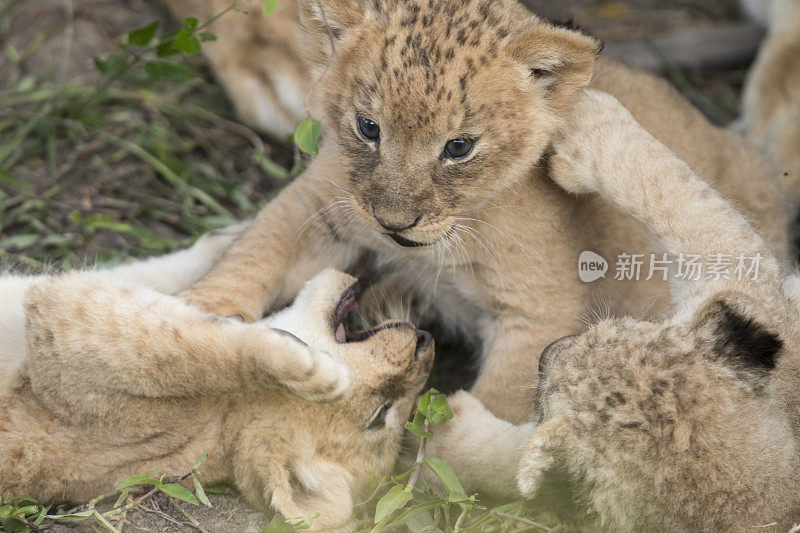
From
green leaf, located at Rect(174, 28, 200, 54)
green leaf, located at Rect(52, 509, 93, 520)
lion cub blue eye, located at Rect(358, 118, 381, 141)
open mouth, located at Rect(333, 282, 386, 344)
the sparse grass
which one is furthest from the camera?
the sparse grass

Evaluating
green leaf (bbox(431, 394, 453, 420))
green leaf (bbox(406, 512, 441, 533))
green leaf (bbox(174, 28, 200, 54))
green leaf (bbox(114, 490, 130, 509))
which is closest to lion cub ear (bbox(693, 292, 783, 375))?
green leaf (bbox(431, 394, 453, 420))

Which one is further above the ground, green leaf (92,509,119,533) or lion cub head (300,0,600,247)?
lion cub head (300,0,600,247)

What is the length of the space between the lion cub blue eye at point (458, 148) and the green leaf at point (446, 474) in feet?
3.76

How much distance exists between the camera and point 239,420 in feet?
10.5

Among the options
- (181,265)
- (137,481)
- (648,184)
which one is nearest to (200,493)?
(137,481)

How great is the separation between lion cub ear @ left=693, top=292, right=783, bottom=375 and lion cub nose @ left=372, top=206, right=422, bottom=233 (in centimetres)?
106

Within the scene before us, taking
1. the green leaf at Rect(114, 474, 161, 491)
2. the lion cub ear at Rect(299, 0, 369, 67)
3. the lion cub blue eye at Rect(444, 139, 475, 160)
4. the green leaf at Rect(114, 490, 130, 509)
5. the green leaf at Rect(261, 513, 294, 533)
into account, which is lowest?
the green leaf at Rect(114, 490, 130, 509)

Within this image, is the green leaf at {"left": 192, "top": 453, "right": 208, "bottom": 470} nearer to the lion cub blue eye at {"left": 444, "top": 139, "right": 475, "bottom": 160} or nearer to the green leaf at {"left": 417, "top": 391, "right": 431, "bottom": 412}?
the green leaf at {"left": 417, "top": 391, "right": 431, "bottom": 412}

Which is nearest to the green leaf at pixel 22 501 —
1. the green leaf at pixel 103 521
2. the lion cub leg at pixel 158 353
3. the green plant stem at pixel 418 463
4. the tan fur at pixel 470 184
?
the green leaf at pixel 103 521

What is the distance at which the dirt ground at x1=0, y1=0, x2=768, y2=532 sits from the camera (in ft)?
15.1

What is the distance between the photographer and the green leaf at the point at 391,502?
3102 mm

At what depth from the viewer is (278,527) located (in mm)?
3012

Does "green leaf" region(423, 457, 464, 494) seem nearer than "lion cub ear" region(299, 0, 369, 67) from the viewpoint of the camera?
Yes

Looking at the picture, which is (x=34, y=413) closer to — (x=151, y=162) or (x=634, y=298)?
(x=151, y=162)
